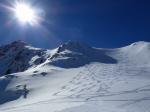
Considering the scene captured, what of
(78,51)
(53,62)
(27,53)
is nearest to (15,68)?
(27,53)

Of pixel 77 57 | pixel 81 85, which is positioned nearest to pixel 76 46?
pixel 77 57

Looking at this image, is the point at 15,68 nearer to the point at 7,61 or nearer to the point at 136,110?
the point at 7,61

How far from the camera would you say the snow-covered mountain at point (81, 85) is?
60.5 ft

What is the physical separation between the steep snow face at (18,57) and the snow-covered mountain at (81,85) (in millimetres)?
52378

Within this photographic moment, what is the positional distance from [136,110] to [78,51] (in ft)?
160

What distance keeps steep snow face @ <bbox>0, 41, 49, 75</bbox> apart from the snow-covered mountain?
52378 millimetres

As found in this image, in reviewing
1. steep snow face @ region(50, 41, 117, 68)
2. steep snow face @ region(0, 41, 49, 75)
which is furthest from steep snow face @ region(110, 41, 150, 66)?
steep snow face @ region(0, 41, 49, 75)

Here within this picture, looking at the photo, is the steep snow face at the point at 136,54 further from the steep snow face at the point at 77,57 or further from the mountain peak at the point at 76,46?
the mountain peak at the point at 76,46

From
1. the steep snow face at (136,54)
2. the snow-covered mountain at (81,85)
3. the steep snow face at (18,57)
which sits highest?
the steep snow face at (18,57)

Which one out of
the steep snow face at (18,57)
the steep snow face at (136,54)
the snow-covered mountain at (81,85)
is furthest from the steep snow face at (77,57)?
the steep snow face at (18,57)

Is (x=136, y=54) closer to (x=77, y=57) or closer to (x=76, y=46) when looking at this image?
(x=77, y=57)

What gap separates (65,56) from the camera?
58.8m

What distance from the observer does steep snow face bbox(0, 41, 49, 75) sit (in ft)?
398

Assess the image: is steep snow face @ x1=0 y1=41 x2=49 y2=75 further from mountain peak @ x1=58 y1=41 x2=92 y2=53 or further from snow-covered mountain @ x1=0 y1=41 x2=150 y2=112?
snow-covered mountain @ x1=0 y1=41 x2=150 y2=112
